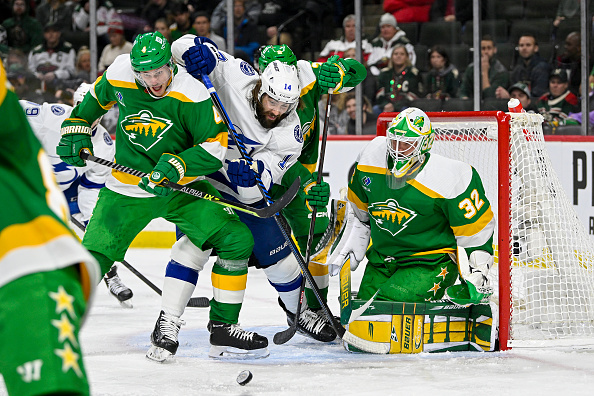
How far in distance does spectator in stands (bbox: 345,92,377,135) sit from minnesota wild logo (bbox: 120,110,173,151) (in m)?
3.13

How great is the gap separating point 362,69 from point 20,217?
8.94ft

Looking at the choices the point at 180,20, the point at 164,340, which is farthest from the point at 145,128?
the point at 180,20

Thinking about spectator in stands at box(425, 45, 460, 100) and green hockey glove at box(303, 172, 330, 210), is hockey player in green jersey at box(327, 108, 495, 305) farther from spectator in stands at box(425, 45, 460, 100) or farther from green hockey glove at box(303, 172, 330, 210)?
spectator in stands at box(425, 45, 460, 100)

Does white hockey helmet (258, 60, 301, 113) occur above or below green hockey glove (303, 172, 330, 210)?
above

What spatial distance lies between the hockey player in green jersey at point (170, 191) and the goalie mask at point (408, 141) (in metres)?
0.57

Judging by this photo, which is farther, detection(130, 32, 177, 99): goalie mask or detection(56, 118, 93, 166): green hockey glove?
detection(56, 118, 93, 166): green hockey glove

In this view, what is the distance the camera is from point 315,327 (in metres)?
3.21

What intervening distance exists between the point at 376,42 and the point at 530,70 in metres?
1.07

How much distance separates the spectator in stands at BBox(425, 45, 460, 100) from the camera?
5723 millimetres

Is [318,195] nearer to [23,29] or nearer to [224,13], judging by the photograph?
[224,13]

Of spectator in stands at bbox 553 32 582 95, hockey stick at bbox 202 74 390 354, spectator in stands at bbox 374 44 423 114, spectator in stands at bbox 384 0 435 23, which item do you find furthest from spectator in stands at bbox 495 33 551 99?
hockey stick at bbox 202 74 390 354

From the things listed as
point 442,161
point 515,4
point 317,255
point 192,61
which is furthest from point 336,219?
point 515,4

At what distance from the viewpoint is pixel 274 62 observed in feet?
9.73

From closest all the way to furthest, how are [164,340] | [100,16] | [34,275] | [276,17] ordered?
[34,275] → [164,340] → [276,17] → [100,16]
